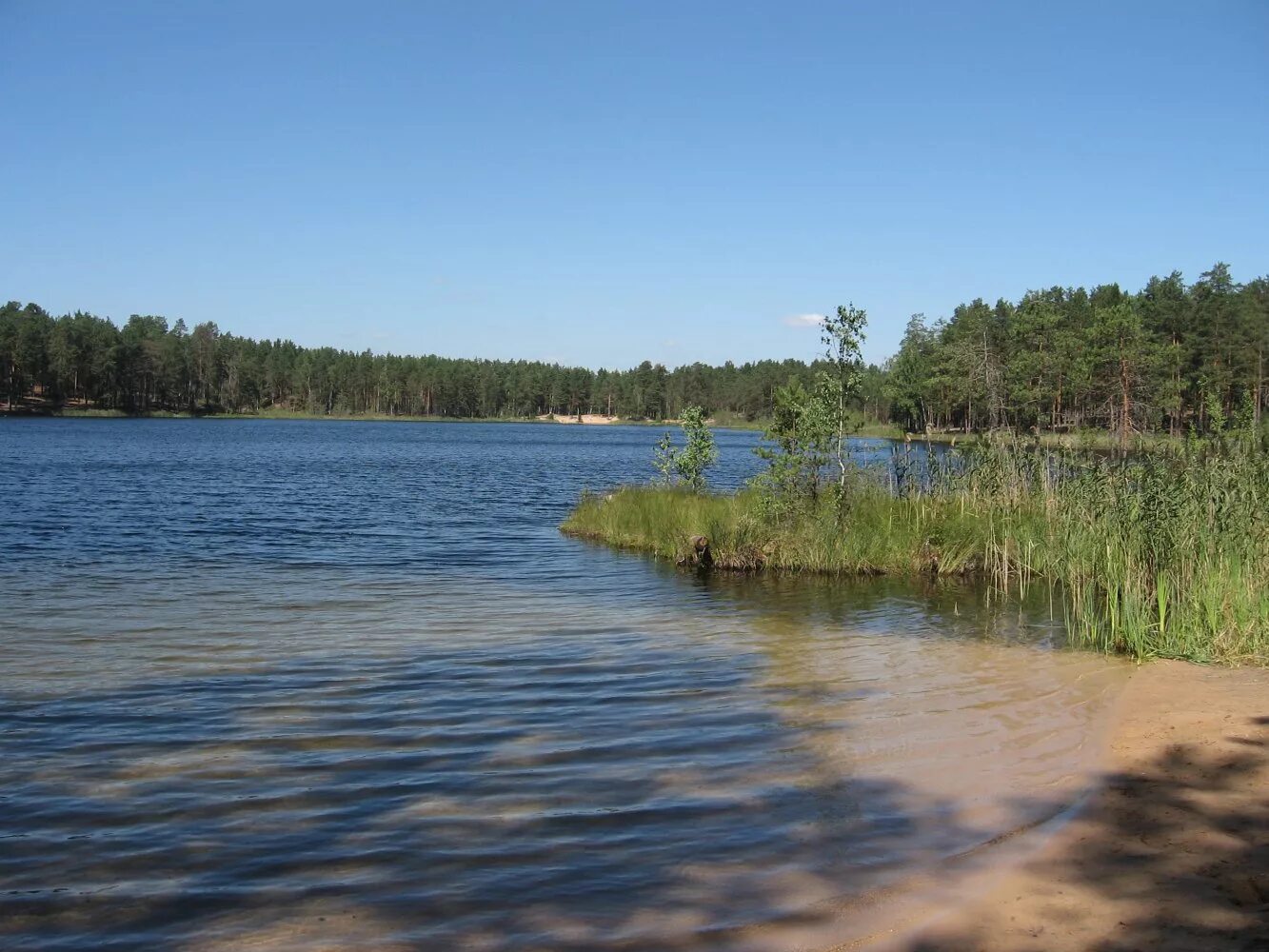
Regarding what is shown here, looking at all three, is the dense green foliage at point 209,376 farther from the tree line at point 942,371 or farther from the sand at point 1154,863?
the sand at point 1154,863

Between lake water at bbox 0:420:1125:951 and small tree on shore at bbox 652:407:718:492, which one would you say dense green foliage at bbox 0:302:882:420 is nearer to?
small tree on shore at bbox 652:407:718:492

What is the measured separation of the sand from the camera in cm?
495

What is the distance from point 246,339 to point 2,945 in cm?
20149

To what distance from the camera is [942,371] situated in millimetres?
92250

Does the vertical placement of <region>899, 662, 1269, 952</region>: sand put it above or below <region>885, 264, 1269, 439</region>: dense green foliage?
below

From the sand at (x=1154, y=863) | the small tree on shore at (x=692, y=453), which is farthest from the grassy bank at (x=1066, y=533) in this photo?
the sand at (x=1154, y=863)

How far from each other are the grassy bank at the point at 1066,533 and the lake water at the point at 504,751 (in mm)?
863

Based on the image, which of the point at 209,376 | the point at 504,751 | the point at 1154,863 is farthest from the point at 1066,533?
the point at 209,376

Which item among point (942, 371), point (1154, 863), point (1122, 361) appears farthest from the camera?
point (942, 371)

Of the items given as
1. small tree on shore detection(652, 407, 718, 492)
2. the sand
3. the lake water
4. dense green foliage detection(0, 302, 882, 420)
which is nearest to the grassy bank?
the lake water

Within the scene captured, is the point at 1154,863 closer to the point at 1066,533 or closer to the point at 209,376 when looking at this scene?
the point at 1066,533

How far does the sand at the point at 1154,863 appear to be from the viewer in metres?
4.95

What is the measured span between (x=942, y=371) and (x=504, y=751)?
90.0 m

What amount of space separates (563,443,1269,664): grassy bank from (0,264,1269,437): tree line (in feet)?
7.99
